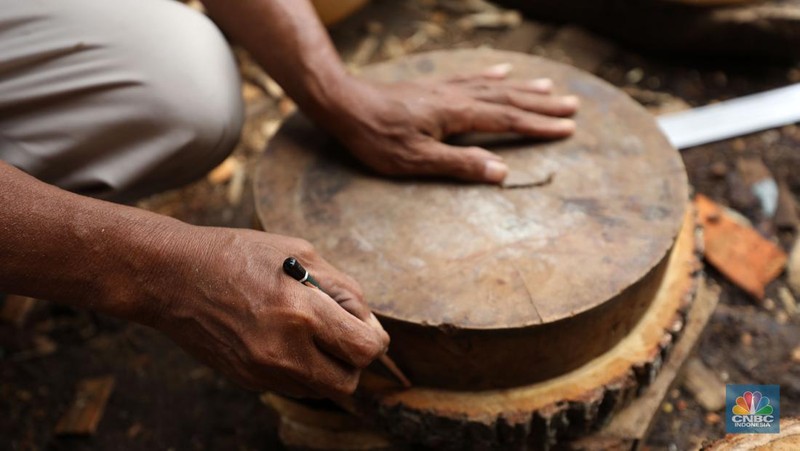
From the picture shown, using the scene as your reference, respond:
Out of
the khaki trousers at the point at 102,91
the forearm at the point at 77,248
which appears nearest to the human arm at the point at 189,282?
the forearm at the point at 77,248

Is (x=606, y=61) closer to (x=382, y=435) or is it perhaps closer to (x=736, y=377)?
(x=736, y=377)

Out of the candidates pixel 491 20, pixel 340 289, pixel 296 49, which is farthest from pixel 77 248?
pixel 491 20

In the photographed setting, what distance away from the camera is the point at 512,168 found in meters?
1.88

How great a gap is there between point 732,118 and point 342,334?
7.65 feet

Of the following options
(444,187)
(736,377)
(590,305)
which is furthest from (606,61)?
(590,305)

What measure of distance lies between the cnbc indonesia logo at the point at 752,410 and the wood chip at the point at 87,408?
6.05 ft

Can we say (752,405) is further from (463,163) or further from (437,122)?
(437,122)

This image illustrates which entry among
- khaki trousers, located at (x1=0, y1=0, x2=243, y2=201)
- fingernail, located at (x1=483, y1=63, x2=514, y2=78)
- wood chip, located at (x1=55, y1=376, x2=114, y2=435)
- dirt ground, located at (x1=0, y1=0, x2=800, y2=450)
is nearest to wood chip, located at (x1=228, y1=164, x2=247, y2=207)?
dirt ground, located at (x1=0, y1=0, x2=800, y2=450)

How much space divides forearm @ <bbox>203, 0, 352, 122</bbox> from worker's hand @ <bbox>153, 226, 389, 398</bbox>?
57 centimetres

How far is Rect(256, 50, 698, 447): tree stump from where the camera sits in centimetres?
161

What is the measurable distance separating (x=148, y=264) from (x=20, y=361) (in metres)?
1.38

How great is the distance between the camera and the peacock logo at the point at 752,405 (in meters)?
1.77

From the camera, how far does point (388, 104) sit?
190cm

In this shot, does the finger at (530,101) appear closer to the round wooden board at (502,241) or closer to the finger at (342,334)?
the round wooden board at (502,241)
